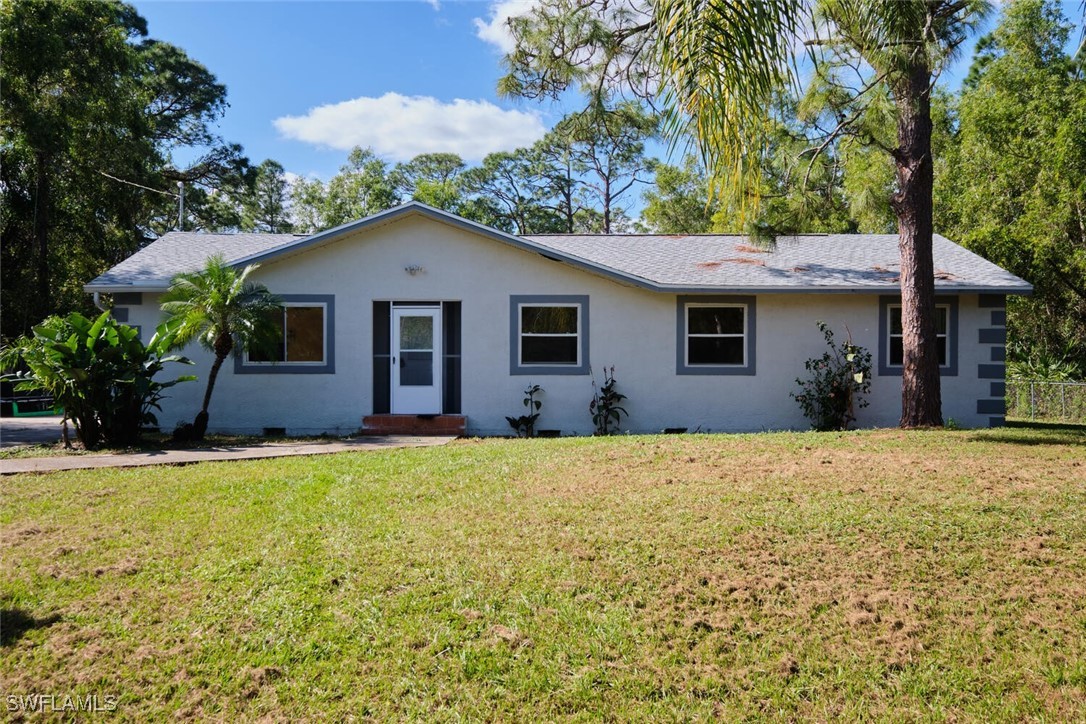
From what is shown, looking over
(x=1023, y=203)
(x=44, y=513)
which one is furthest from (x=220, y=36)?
(x=1023, y=203)

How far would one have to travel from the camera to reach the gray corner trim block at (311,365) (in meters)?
12.6

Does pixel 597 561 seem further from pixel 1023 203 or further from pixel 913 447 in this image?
pixel 1023 203

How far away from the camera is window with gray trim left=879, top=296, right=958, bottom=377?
1275 cm

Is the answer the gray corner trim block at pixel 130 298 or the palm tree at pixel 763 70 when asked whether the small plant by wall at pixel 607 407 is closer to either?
the palm tree at pixel 763 70

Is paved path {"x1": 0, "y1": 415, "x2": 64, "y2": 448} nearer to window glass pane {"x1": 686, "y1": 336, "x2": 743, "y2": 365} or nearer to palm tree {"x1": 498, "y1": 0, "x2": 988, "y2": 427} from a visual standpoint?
palm tree {"x1": 498, "y1": 0, "x2": 988, "y2": 427}

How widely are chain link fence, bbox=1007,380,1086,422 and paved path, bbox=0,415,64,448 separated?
71.3 ft

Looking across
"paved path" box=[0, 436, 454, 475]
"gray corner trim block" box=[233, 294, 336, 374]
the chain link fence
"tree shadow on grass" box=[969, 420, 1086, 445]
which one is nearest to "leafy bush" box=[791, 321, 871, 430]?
"tree shadow on grass" box=[969, 420, 1086, 445]

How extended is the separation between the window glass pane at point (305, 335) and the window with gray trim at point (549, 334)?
348 centimetres

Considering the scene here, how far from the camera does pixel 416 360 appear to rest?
13.0 m

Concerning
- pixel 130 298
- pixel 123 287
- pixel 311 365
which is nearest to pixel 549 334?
pixel 311 365

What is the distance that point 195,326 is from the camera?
11.0m

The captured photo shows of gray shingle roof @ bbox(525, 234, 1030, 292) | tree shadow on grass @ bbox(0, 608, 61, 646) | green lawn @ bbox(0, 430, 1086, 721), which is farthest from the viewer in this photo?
gray shingle roof @ bbox(525, 234, 1030, 292)

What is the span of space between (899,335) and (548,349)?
650 cm

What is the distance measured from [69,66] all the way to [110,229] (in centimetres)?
831
